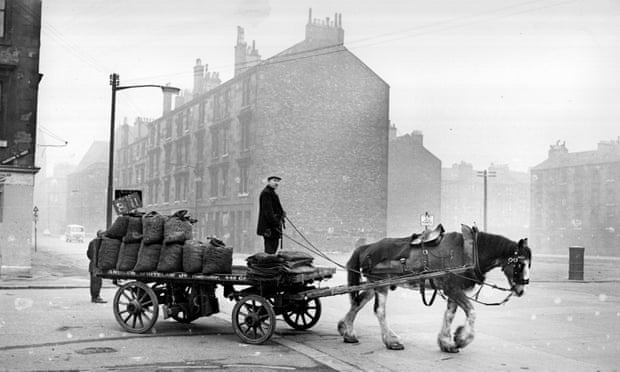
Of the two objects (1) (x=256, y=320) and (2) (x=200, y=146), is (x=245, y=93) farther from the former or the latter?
(1) (x=256, y=320)

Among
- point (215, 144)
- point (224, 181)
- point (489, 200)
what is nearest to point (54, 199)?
point (215, 144)

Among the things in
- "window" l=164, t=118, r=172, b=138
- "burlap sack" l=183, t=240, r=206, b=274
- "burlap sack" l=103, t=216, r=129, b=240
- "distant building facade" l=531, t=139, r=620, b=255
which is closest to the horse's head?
"burlap sack" l=183, t=240, r=206, b=274

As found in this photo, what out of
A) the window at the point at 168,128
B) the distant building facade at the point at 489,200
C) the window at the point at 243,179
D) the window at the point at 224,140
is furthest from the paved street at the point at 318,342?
the distant building facade at the point at 489,200

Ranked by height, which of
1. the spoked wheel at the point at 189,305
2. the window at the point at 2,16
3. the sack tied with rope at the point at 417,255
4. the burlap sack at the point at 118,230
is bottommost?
the spoked wheel at the point at 189,305

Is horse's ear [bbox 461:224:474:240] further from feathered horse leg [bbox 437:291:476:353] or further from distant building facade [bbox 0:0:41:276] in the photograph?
distant building facade [bbox 0:0:41:276]

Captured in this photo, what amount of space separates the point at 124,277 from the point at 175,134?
47.6m

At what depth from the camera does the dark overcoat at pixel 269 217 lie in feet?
33.0

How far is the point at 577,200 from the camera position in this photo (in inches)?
2461

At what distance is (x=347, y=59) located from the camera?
144 ft

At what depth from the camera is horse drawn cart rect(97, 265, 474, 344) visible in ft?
29.0

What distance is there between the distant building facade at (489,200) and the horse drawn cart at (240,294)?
226 feet

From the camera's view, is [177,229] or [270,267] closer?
[270,267]

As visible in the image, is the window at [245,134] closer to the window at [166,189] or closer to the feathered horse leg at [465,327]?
the window at [166,189]

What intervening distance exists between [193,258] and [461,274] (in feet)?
12.6
